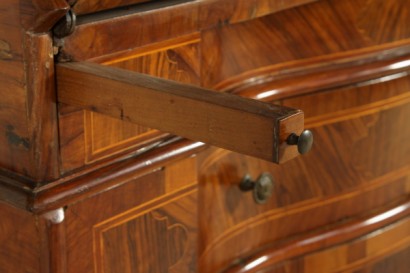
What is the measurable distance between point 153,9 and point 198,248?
0.28m

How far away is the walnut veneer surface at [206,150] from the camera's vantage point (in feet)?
2.39

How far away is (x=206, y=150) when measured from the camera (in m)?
0.93

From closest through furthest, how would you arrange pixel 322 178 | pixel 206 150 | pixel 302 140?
pixel 302 140 < pixel 206 150 < pixel 322 178

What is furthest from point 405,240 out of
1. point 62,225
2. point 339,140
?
point 62,225

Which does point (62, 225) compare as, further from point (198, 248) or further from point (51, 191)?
point (198, 248)

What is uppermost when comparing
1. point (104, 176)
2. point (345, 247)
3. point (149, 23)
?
point (149, 23)

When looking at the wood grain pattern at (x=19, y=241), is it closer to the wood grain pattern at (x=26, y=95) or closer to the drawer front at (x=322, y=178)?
the wood grain pattern at (x=26, y=95)

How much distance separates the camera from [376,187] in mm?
1177

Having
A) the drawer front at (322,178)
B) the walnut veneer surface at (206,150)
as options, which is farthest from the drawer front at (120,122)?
the drawer front at (322,178)

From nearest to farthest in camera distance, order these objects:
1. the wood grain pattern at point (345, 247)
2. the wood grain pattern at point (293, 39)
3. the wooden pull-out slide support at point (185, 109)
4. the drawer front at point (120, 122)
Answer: the wooden pull-out slide support at point (185, 109) < the drawer front at point (120, 122) < the wood grain pattern at point (293, 39) < the wood grain pattern at point (345, 247)

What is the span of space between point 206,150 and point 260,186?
0.11 m

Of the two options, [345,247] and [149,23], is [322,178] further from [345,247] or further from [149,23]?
[149,23]

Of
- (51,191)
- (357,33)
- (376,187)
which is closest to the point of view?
(51,191)

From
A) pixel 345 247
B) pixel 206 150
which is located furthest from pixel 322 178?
pixel 206 150
